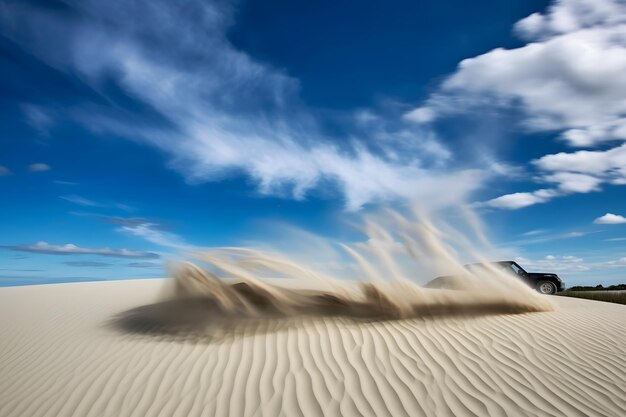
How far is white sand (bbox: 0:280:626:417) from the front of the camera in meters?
4.81

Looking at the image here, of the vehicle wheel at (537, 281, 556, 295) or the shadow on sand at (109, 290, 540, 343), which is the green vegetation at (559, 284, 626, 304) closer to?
the vehicle wheel at (537, 281, 556, 295)

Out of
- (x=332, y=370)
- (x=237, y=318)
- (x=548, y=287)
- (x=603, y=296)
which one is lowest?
(x=332, y=370)

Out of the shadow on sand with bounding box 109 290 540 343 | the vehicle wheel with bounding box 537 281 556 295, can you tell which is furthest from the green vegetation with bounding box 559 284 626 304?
the shadow on sand with bounding box 109 290 540 343

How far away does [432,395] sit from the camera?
16.1 ft

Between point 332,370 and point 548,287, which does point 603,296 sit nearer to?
point 548,287

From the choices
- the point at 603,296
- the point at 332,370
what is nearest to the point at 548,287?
the point at 603,296

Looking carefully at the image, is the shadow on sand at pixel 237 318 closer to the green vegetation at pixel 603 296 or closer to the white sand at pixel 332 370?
the white sand at pixel 332 370

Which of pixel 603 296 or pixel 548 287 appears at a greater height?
pixel 548 287

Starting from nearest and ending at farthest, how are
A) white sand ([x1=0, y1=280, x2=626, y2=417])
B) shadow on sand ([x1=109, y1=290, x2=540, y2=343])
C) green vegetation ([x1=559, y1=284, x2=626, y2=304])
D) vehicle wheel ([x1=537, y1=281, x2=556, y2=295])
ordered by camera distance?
white sand ([x1=0, y1=280, x2=626, y2=417]), shadow on sand ([x1=109, y1=290, x2=540, y2=343]), green vegetation ([x1=559, y1=284, x2=626, y2=304]), vehicle wheel ([x1=537, y1=281, x2=556, y2=295])

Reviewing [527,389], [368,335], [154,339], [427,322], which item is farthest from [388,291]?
[154,339]

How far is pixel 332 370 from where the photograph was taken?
5.54 meters

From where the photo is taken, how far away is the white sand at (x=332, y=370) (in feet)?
15.8

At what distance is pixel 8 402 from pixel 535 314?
30.2 feet

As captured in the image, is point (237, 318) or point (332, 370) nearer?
point (332, 370)
